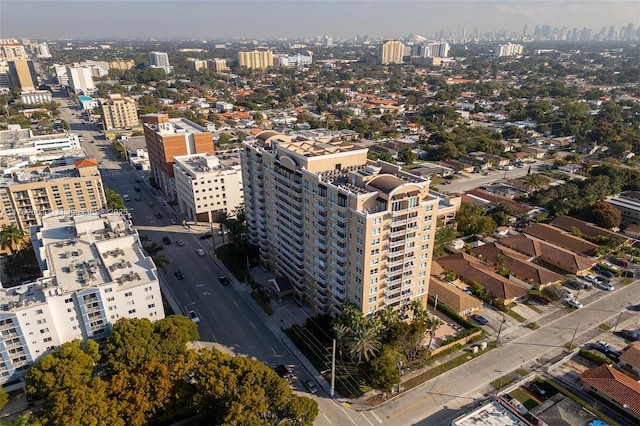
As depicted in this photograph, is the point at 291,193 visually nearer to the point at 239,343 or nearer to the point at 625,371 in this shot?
the point at 239,343

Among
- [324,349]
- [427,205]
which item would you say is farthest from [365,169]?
[324,349]

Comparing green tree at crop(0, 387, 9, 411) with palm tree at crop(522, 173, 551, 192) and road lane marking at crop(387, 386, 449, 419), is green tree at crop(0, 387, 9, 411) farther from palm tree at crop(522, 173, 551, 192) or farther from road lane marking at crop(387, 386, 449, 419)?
palm tree at crop(522, 173, 551, 192)

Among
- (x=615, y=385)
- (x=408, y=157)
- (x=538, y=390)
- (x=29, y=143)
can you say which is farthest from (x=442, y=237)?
(x=29, y=143)

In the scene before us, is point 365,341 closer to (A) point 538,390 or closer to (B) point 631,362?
(A) point 538,390

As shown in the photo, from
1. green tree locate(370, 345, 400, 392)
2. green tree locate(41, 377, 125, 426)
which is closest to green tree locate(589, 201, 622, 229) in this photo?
green tree locate(370, 345, 400, 392)

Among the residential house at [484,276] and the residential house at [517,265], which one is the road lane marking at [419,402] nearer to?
the residential house at [484,276]
